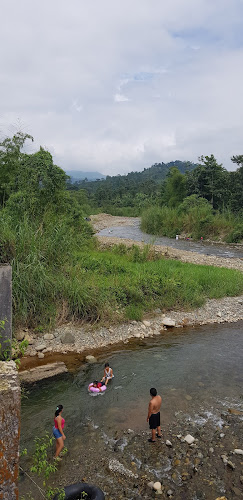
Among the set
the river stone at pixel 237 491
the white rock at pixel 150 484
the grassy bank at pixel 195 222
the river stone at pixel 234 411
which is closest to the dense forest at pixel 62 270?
the river stone at pixel 234 411

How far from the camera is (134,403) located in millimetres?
7145

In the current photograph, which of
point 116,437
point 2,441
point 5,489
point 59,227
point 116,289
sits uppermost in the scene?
point 59,227

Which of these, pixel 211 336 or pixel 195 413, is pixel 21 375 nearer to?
pixel 195 413

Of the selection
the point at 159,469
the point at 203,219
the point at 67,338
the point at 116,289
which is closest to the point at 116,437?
the point at 159,469

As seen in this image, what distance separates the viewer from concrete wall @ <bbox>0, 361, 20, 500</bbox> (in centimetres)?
223

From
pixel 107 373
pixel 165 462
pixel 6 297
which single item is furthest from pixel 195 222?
pixel 6 297

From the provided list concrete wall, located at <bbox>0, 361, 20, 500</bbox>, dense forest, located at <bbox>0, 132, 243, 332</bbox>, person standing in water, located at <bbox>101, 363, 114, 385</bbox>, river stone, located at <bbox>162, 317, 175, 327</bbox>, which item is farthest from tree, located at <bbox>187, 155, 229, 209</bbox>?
concrete wall, located at <bbox>0, 361, 20, 500</bbox>

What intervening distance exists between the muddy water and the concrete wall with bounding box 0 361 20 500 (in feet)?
10.3

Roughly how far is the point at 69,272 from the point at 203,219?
23406mm

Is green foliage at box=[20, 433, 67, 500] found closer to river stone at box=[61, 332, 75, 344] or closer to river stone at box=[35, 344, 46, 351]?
river stone at box=[35, 344, 46, 351]

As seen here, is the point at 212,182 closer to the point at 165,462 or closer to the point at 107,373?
the point at 107,373

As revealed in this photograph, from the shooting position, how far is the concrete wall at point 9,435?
223 cm

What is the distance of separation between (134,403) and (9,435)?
541cm

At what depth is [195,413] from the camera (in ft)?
22.4
